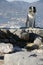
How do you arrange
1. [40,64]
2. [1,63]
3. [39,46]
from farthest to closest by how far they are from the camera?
[39,46] → [1,63] → [40,64]

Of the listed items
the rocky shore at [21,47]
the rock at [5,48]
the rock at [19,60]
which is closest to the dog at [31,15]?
the rocky shore at [21,47]

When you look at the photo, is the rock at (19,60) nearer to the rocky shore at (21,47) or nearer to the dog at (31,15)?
the rocky shore at (21,47)

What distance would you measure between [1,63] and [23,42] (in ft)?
18.3

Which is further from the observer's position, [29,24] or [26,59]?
[29,24]

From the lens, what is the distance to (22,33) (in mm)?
12500

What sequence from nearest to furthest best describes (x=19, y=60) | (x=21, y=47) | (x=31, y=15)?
(x=19, y=60) < (x=21, y=47) < (x=31, y=15)

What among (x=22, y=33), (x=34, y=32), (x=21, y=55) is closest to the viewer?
(x=21, y=55)

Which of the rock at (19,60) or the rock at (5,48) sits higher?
the rock at (19,60)

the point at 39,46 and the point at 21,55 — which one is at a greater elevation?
the point at 21,55

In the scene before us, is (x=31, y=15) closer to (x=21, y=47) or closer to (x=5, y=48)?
(x=21, y=47)

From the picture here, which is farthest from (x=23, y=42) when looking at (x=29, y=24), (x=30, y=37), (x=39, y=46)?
(x=29, y=24)

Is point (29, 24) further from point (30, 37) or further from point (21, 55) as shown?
point (21, 55)

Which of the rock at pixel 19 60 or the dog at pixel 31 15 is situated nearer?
the rock at pixel 19 60

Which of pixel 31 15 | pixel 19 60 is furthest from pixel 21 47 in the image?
pixel 31 15
